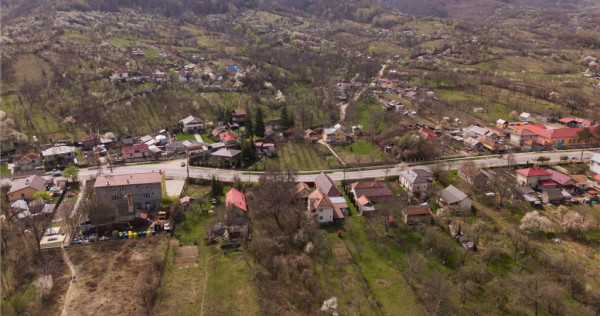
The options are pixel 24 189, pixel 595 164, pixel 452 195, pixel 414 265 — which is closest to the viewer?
pixel 414 265

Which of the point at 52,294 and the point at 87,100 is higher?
Answer: the point at 87,100

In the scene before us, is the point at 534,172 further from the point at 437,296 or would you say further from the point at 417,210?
the point at 437,296

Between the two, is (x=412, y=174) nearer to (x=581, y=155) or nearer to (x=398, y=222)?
(x=398, y=222)

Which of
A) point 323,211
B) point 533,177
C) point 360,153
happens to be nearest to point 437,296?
point 323,211

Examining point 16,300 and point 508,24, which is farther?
point 508,24

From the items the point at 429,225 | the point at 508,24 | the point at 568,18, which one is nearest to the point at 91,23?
the point at 429,225

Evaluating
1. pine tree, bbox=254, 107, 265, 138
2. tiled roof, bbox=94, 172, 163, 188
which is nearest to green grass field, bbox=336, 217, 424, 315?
tiled roof, bbox=94, 172, 163, 188

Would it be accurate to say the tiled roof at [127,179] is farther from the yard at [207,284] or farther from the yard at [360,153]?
the yard at [360,153]
